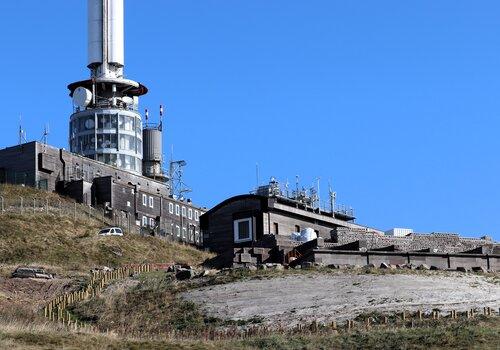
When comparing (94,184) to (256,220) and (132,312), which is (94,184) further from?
(132,312)

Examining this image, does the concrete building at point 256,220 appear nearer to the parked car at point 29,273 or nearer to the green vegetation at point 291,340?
the parked car at point 29,273

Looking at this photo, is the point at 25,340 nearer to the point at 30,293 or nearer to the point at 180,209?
the point at 30,293

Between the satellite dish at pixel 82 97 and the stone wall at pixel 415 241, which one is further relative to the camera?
the satellite dish at pixel 82 97

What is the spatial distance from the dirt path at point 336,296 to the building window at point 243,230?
3068 cm

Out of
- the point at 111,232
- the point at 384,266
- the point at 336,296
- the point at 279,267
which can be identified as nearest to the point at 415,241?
the point at 384,266

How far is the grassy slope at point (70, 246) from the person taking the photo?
91625mm

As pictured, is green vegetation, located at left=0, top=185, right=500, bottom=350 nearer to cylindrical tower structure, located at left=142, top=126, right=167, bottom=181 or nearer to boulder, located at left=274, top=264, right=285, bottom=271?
boulder, located at left=274, top=264, right=285, bottom=271

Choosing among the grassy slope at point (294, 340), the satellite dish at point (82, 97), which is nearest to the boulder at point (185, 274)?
the grassy slope at point (294, 340)

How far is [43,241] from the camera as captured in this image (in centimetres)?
9612

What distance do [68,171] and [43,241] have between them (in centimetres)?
2076

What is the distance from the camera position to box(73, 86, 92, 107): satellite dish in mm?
132250

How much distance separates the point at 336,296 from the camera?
209ft

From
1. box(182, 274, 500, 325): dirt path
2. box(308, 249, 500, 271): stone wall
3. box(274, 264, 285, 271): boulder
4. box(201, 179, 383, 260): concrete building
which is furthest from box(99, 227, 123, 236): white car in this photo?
box(182, 274, 500, 325): dirt path

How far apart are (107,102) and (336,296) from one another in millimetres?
74552
